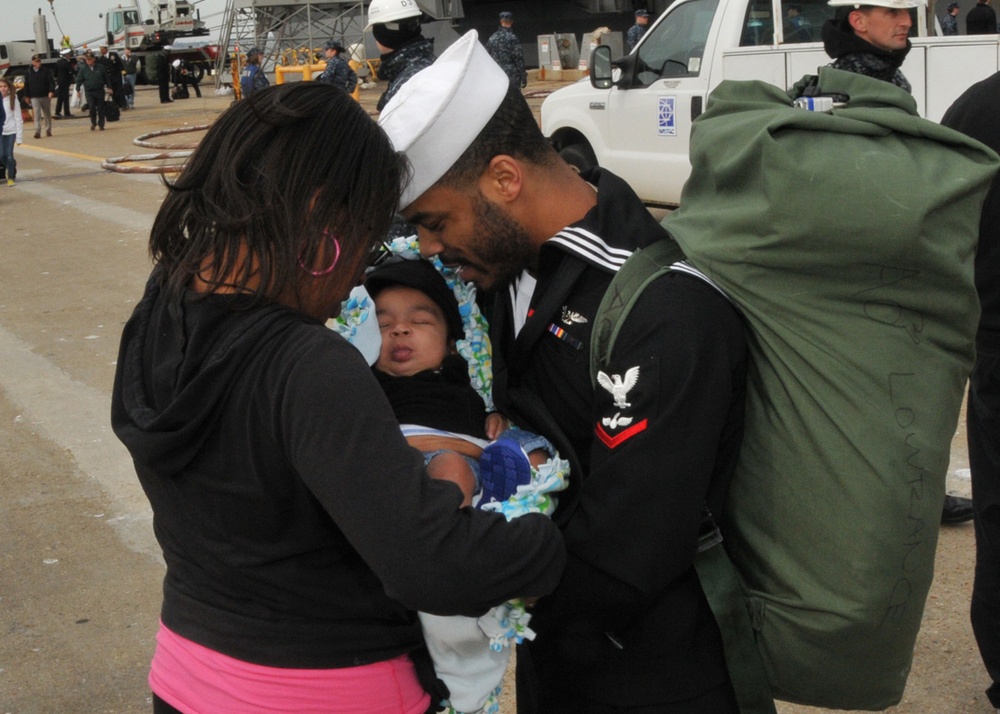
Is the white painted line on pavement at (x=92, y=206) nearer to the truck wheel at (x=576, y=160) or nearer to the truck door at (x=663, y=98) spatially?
the truck door at (x=663, y=98)

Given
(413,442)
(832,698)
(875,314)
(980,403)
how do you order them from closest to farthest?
(875,314)
(832,698)
(413,442)
(980,403)

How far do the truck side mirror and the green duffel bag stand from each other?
795cm

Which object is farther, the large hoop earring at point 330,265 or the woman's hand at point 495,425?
the woman's hand at point 495,425

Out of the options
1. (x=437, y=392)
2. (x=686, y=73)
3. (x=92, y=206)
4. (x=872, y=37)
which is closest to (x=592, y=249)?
(x=437, y=392)

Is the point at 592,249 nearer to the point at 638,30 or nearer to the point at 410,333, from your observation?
the point at 410,333

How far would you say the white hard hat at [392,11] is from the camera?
303 inches

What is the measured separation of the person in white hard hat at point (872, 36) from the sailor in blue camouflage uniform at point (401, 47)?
2.72 meters

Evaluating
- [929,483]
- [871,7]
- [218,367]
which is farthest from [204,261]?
[871,7]

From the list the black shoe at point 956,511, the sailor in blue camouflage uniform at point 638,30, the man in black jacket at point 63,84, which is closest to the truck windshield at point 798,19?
the black shoe at point 956,511

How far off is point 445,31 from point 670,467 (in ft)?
133

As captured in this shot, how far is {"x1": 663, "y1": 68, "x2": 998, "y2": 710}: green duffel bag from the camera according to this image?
1593mm

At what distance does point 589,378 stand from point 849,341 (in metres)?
0.42

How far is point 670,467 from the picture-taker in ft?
5.50

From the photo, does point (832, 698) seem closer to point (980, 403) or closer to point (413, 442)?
point (413, 442)
